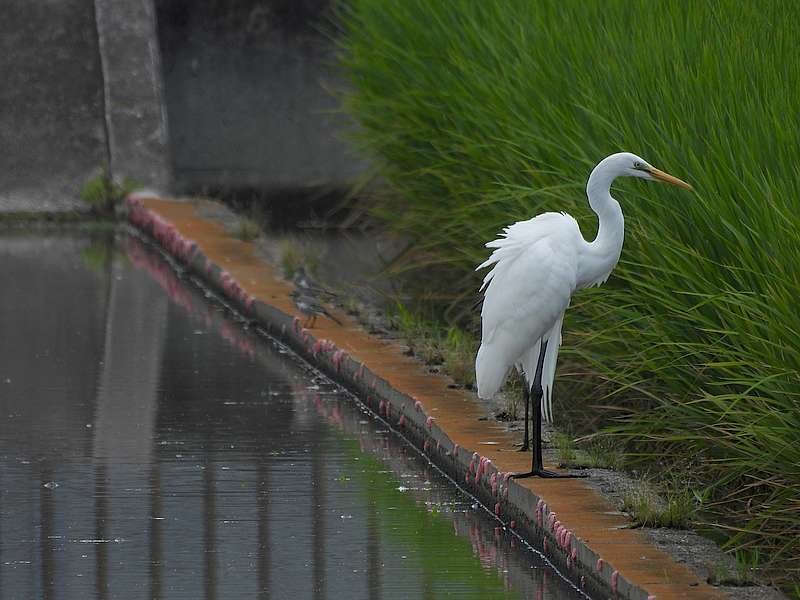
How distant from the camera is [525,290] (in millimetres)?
7520

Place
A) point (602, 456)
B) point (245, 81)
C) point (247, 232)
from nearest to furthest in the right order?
point (602, 456) → point (247, 232) → point (245, 81)

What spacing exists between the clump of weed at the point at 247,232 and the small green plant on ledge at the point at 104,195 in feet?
9.24

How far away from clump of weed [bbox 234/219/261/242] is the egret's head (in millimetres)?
7966

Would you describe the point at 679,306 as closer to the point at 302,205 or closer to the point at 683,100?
the point at 683,100

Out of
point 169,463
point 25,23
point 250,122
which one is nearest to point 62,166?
point 25,23

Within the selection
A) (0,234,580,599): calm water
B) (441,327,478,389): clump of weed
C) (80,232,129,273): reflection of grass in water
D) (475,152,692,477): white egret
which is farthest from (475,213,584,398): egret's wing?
(80,232,129,273): reflection of grass in water

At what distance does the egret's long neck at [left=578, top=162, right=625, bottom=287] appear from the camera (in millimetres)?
7535

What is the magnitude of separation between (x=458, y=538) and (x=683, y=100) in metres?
2.31

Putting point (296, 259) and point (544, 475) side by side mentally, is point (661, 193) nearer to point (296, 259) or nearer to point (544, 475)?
point (544, 475)

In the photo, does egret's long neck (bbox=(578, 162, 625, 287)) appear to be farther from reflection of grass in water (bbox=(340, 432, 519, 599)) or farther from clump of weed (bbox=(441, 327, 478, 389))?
clump of weed (bbox=(441, 327, 478, 389))

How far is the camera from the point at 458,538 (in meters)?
7.33

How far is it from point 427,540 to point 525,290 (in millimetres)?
990

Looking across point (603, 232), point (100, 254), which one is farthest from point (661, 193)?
point (100, 254)

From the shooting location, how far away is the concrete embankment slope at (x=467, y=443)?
6262mm
